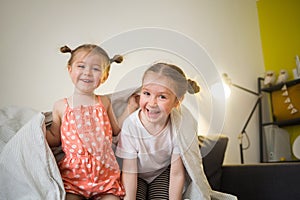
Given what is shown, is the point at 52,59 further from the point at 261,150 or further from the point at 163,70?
the point at 261,150

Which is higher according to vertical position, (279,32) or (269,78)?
(279,32)

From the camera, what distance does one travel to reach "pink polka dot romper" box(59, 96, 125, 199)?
749mm

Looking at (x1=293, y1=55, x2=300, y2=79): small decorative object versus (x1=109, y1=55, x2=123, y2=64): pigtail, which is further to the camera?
(x1=293, y1=55, x2=300, y2=79): small decorative object

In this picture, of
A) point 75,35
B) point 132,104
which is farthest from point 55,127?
point 75,35

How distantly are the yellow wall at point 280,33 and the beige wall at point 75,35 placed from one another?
423mm

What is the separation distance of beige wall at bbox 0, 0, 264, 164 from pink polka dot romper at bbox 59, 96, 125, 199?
12 centimetres

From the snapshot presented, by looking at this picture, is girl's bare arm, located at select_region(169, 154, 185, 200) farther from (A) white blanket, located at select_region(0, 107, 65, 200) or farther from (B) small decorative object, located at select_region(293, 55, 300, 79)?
(B) small decorative object, located at select_region(293, 55, 300, 79)

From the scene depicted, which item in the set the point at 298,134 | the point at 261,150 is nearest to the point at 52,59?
the point at 261,150

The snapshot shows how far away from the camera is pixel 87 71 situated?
0.76 metres

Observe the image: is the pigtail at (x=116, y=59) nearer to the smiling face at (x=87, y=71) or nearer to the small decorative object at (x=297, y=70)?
the smiling face at (x=87, y=71)

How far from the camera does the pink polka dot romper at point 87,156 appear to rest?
75cm

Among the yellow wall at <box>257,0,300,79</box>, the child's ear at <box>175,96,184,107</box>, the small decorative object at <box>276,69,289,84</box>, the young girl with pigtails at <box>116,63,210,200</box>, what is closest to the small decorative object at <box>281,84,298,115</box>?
the small decorative object at <box>276,69,289,84</box>

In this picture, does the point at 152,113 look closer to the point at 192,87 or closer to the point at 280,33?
the point at 192,87

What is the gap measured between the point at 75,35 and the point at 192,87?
2.61ft
